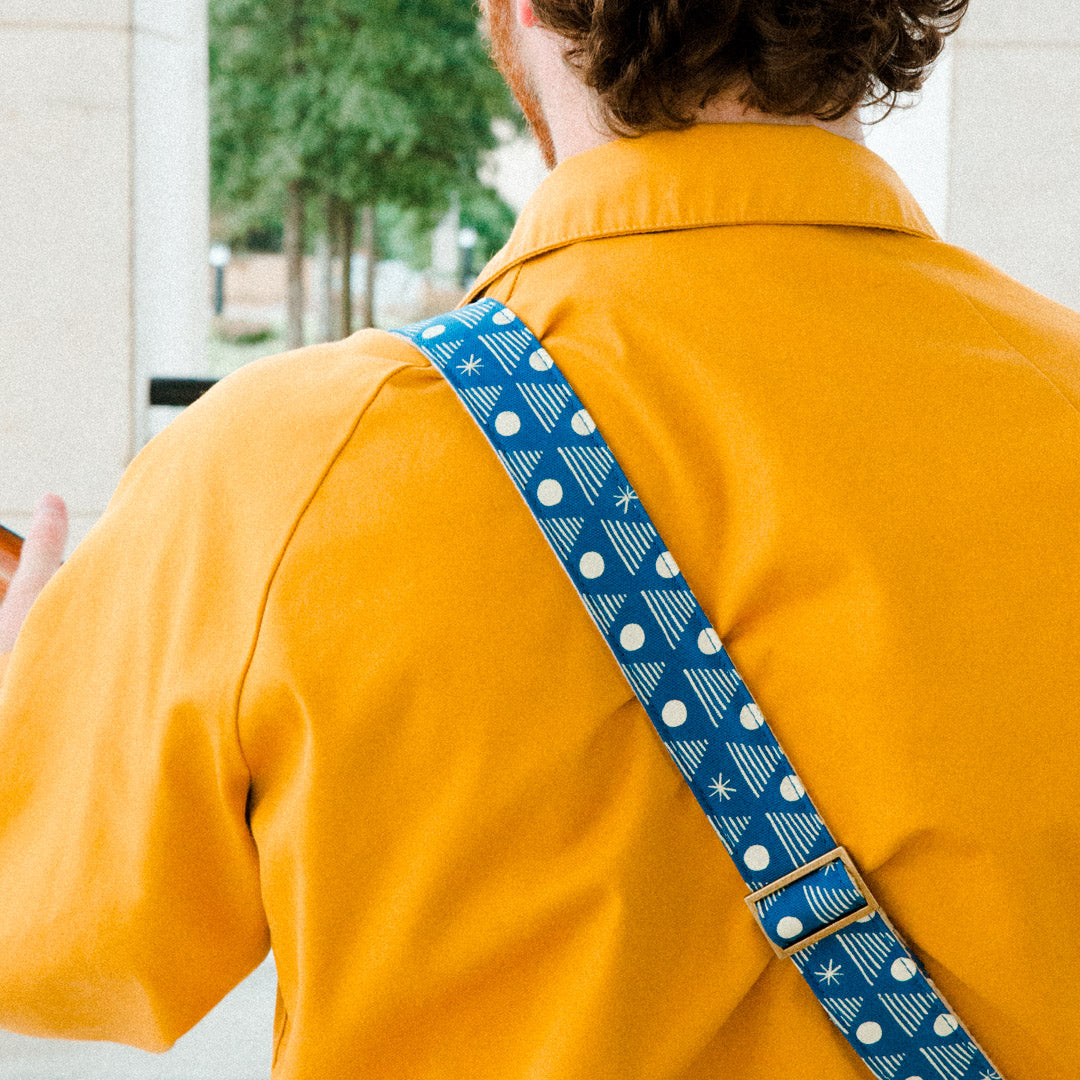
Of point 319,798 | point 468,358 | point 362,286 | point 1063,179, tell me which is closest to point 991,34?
point 1063,179

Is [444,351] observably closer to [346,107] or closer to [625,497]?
[625,497]

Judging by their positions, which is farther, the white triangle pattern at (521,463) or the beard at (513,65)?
the beard at (513,65)

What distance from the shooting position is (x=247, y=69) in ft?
34.0

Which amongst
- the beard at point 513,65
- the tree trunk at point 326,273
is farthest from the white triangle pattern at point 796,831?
the tree trunk at point 326,273

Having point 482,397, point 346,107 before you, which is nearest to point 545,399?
point 482,397

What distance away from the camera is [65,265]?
2887 millimetres

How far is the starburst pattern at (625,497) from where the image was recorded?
2.42 ft

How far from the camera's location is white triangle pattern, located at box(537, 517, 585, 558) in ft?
2.38

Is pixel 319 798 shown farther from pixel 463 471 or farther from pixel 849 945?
pixel 849 945

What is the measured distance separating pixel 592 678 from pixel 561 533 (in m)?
0.10

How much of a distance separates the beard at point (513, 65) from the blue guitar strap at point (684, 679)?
10.4 inches

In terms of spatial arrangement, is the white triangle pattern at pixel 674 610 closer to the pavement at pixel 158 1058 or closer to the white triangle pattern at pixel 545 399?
the white triangle pattern at pixel 545 399

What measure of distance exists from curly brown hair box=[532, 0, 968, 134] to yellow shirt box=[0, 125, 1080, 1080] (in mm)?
42

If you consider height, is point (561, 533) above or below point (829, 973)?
above
